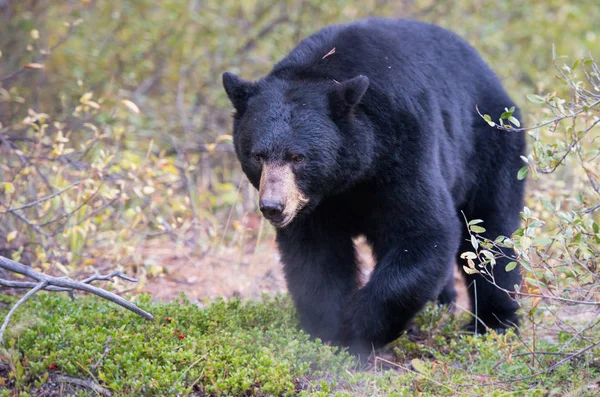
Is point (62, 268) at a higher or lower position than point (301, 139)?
lower

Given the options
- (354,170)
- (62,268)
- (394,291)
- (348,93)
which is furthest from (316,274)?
(62,268)

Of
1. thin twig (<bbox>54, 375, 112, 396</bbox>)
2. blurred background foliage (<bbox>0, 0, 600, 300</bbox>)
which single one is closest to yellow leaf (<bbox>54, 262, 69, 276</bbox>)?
blurred background foliage (<bbox>0, 0, 600, 300</bbox>)

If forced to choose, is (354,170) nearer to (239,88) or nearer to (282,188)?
(282,188)

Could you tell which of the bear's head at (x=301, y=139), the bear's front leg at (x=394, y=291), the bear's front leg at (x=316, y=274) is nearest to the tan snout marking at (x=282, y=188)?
the bear's head at (x=301, y=139)

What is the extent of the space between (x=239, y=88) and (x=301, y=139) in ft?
1.73

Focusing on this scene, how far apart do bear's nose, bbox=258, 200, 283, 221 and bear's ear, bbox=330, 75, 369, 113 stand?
684 millimetres

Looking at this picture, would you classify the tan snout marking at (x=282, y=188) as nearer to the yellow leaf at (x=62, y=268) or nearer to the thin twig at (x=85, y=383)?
the thin twig at (x=85, y=383)

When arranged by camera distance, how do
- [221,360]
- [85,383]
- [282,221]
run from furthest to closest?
[282,221] → [221,360] → [85,383]

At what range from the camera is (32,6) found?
27.6ft

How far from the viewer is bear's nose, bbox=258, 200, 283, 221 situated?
12.8ft

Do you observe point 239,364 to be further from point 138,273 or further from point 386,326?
point 138,273

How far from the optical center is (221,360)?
3.77 meters

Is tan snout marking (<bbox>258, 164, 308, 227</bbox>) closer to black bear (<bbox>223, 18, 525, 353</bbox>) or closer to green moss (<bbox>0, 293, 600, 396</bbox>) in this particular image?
black bear (<bbox>223, 18, 525, 353</bbox>)

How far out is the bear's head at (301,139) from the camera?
13.3ft
